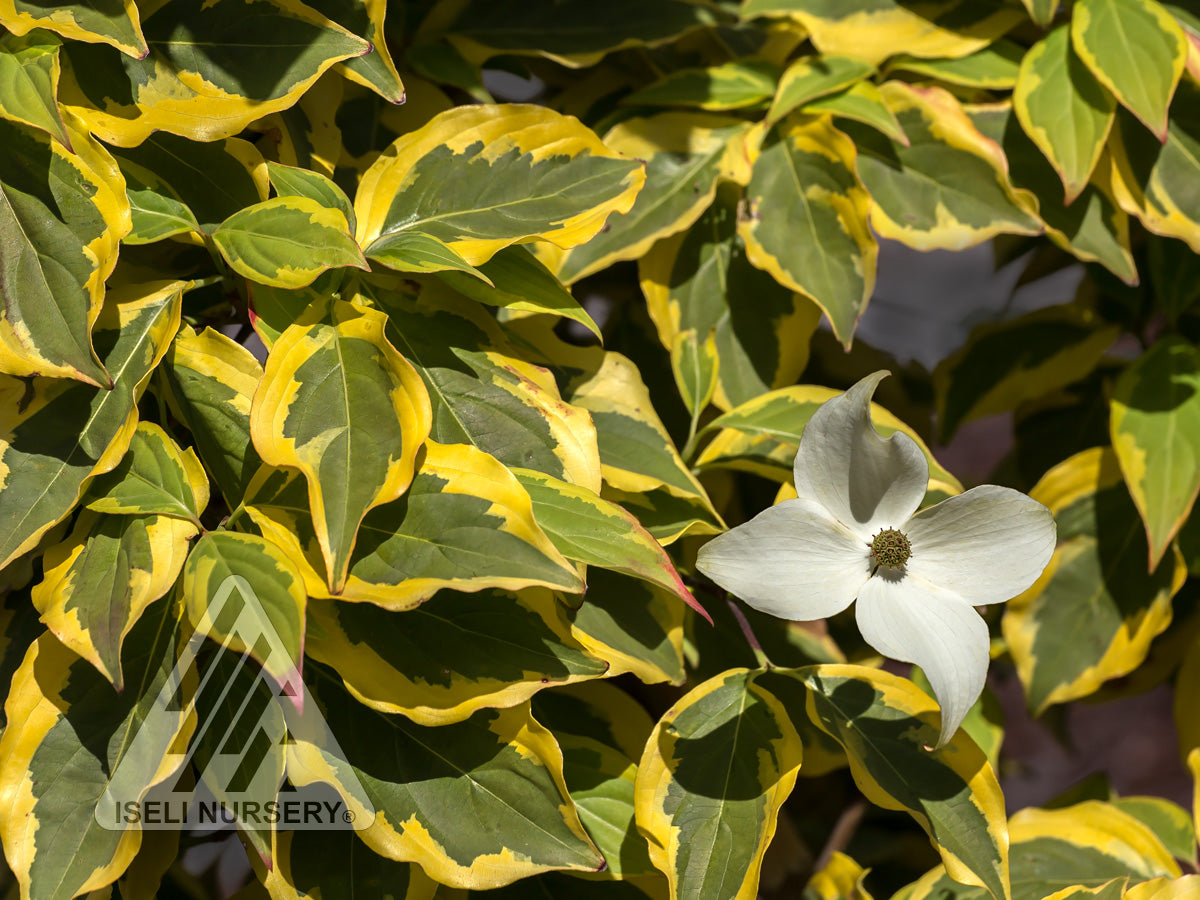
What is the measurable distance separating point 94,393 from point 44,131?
148mm

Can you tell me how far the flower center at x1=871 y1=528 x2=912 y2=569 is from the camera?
597mm

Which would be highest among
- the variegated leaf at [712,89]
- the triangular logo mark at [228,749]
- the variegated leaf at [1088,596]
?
the variegated leaf at [712,89]

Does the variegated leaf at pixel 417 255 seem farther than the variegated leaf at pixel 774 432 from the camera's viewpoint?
No

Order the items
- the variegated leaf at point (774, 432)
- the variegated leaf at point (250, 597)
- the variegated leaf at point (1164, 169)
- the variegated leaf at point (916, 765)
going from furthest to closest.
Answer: the variegated leaf at point (1164, 169)
the variegated leaf at point (774, 432)
the variegated leaf at point (916, 765)
the variegated leaf at point (250, 597)

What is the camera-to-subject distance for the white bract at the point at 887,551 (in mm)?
563

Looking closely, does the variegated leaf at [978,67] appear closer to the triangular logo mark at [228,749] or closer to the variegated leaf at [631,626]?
the variegated leaf at [631,626]

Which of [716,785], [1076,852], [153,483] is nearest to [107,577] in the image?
[153,483]

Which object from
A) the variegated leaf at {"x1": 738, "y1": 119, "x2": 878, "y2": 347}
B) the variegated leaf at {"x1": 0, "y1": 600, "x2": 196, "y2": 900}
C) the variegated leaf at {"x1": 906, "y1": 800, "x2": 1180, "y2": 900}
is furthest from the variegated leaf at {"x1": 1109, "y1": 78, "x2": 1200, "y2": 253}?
the variegated leaf at {"x1": 0, "y1": 600, "x2": 196, "y2": 900}

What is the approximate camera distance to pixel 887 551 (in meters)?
0.60

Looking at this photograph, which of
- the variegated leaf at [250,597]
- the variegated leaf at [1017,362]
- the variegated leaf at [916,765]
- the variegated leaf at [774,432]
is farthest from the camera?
the variegated leaf at [1017,362]

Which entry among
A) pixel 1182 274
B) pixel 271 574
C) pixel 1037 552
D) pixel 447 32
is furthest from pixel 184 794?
pixel 1182 274

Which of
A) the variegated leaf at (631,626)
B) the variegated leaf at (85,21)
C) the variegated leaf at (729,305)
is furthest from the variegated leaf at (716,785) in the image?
the variegated leaf at (85,21)

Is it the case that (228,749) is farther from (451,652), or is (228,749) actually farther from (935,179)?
(935,179)

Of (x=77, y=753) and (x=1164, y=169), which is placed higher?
(x=1164, y=169)
